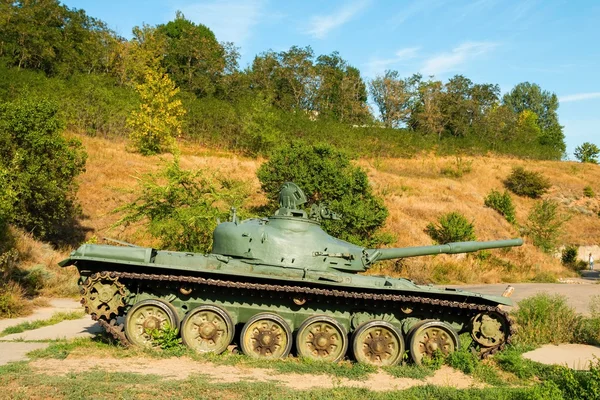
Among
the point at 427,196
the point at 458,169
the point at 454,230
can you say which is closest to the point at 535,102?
the point at 458,169

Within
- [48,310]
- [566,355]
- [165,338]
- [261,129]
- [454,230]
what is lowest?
[48,310]

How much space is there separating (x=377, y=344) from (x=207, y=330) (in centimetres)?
306

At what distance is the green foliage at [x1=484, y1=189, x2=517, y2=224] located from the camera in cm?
4022

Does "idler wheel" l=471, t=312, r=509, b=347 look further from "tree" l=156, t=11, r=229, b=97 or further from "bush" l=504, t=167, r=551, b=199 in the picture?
"tree" l=156, t=11, r=229, b=97

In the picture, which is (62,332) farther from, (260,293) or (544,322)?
(544,322)

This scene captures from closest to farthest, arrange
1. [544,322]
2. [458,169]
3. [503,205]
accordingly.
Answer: [544,322]
[503,205]
[458,169]

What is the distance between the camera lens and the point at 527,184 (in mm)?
47156

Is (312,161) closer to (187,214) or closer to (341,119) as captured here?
(187,214)

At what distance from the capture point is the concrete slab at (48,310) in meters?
12.3

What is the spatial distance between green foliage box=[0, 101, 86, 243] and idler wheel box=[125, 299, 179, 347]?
11023 millimetres

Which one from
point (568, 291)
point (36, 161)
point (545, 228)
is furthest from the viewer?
point (545, 228)

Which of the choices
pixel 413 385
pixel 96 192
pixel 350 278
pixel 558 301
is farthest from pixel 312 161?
pixel 413 385

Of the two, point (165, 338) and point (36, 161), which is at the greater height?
point (36, 161)

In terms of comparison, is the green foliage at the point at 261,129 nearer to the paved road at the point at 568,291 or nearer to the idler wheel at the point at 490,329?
the paved road at the point at 568,291
